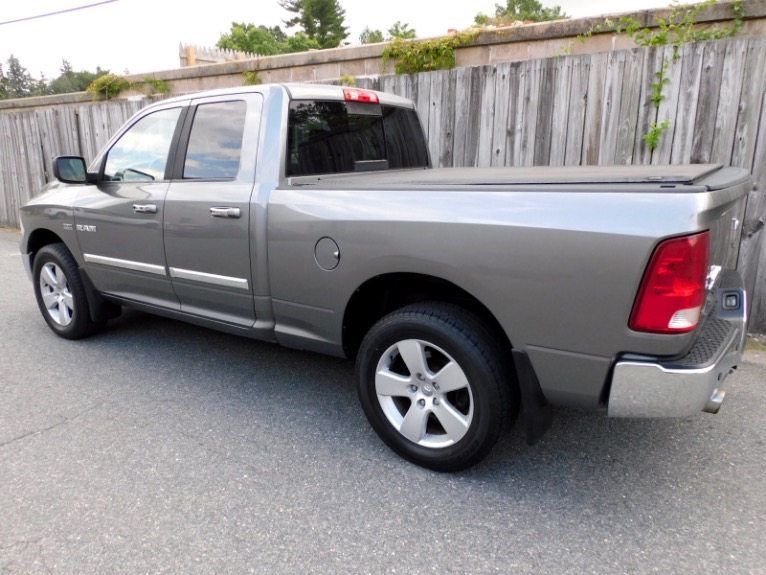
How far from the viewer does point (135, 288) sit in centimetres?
398

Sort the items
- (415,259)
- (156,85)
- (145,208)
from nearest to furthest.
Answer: (415,259) < (145,208) < (156,85)

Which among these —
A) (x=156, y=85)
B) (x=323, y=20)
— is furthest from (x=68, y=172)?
(x=323, y=20)

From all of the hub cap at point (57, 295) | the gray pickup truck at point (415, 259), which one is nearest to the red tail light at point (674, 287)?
the gray pickup truck at point (415, 259)

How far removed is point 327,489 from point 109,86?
9046 mm

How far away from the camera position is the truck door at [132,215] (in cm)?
369

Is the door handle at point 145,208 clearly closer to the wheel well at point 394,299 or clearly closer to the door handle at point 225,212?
the door handle at point 225,212

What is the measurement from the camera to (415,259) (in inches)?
98.7

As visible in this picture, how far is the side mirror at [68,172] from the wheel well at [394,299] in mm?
2521

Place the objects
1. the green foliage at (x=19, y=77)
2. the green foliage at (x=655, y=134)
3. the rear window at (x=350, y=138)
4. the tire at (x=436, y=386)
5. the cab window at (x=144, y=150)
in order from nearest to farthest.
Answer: the tire at (x=436, y=386)
the rear window at (x=350, y=138)
the cab window at (x=144, y=150)
the green foliage at (x=655, y=134)
the green foliage at (x=19, y=77)

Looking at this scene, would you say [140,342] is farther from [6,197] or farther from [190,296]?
[6,197]

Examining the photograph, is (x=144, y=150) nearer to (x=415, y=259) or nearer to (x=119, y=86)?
(x=415, y=259)

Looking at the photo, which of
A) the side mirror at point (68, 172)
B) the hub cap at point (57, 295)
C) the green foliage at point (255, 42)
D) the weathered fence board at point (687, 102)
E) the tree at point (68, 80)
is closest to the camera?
the side mirror at point (68, 172)

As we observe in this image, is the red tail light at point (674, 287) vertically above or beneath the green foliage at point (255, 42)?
beneath

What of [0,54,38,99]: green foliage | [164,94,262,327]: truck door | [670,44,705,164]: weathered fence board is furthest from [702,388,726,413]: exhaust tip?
[0,54,38,99]: green foliage
